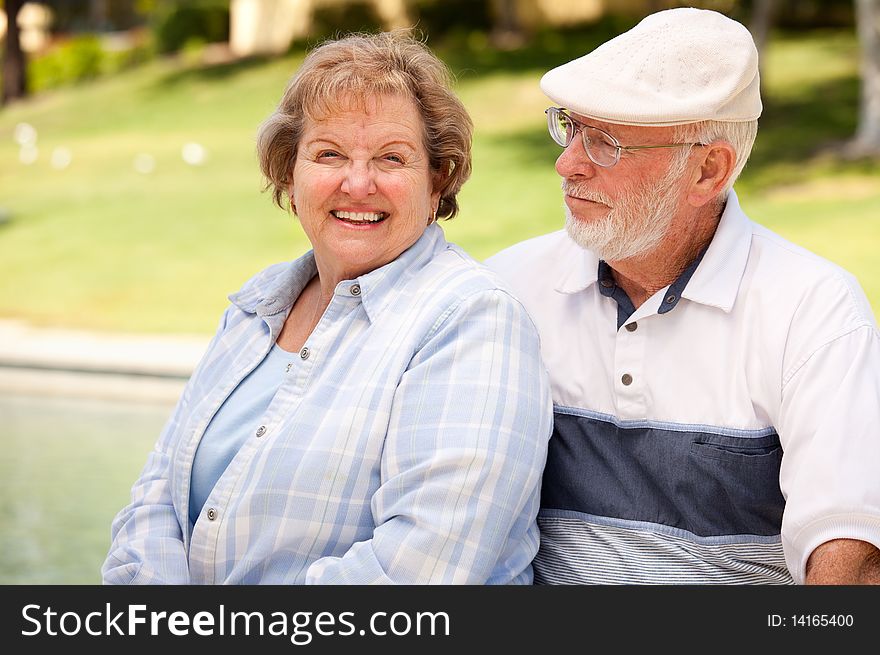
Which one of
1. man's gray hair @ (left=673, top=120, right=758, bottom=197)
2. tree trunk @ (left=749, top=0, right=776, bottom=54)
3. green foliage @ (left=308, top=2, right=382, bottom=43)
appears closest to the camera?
man's gray hair @ (left=673, top=120, right=758, bottom=197)

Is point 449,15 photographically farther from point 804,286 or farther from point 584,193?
point 804,286

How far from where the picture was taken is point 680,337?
2.25m

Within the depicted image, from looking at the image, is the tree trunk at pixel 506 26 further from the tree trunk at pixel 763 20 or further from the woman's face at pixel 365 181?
the woman's face at pixel 365 181

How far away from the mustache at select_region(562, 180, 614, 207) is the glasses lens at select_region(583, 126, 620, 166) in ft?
0.19

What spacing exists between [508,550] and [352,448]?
0.32 m

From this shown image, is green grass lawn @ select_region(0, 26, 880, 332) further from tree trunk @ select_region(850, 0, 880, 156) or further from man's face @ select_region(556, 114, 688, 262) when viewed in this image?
man's face @ select_region(556, 114, 688, 262)

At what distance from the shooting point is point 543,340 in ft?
7.87

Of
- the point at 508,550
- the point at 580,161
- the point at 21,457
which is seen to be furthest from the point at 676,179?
the point at 21,457

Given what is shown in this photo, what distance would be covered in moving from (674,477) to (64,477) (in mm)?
5072

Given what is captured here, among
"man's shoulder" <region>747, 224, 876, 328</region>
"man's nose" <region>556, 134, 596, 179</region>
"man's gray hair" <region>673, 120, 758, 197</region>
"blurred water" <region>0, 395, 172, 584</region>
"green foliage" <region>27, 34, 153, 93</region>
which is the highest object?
"man's gray hair" <region>673, 120, 758, 197</region>

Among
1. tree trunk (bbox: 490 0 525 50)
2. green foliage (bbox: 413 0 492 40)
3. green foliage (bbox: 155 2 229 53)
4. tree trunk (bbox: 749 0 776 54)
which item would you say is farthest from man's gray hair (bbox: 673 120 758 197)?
green foliage (bbox: 155 2 229 53)

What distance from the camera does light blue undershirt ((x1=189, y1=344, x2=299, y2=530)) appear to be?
221 centimetres

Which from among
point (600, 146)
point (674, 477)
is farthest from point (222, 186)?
point (674, 477)

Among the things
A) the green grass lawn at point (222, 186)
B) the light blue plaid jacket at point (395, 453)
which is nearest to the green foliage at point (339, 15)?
the green grass lawn at point (222, 186)
